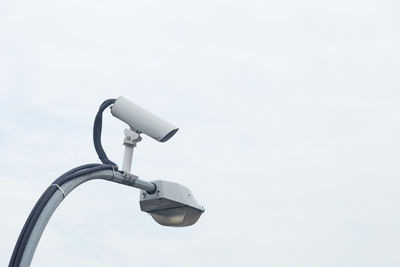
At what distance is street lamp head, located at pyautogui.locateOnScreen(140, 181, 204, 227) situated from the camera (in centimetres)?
830

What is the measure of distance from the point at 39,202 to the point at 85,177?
54 centimetres

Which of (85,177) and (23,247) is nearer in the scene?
(23,247)

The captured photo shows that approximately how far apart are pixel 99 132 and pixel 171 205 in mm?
1049

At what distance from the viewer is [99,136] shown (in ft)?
26.3

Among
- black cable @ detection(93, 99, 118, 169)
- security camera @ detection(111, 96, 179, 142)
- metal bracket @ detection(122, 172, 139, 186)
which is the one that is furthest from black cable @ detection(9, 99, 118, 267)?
security camera @ detection(111, 96, 179, 142)

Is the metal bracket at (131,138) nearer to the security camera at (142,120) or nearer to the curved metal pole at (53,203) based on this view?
the security camera at (142,120)

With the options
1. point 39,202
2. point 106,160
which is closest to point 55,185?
point 39,202

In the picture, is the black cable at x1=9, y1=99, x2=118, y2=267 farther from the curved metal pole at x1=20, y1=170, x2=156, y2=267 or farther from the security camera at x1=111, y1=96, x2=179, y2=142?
the security camera at x1=111, y1=96, x2=179, y2=142

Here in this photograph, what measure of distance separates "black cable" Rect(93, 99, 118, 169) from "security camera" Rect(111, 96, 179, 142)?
8 cm

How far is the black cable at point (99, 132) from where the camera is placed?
7.81 metres

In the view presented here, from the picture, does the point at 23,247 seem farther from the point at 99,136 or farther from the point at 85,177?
the point at 99,136

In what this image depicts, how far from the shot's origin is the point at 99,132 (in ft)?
26.3

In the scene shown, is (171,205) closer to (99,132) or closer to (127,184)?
(127,184)

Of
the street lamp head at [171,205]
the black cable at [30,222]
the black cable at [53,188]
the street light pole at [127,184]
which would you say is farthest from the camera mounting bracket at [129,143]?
the black cable at [30,222]
